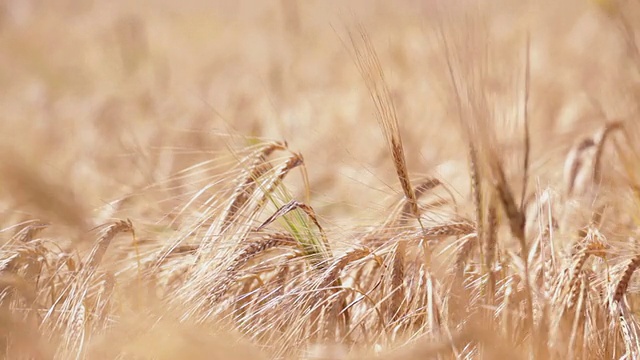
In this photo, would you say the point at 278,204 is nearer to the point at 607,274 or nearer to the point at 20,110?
the point at 607,274

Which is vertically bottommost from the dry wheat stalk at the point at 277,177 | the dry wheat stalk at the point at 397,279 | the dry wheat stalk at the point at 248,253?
the dry wheat stalk at the point at 397,279

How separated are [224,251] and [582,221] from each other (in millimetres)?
736

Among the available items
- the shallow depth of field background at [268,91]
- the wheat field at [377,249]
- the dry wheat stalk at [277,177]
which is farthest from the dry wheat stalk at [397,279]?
the dry wheat stalk at [277,177]

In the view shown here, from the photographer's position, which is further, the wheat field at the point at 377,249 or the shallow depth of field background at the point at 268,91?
the shallow depth of field background at the point at 268,91

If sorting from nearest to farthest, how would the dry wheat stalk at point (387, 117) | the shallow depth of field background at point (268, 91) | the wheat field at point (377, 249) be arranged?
the wheat field at point (377, 249)
the dry wheat stalk at point (387, 117)
the shallow depth of field background at point (268, 91)

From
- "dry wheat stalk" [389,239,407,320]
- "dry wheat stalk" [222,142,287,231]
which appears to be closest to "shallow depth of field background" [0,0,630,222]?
"dry wheat stalk" [222,142,287,231]

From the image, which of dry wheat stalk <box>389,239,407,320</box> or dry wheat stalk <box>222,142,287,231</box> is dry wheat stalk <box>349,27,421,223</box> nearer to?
dry wheat stalk <box>389,239,407,320</box>

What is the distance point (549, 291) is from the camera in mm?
1253

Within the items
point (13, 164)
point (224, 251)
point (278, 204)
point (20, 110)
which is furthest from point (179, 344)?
point (20, 110)

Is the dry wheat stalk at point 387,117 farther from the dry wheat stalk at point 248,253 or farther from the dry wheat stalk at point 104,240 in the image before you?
the dry wheat stalk at point 104,240

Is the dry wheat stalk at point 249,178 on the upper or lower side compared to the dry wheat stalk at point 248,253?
upper

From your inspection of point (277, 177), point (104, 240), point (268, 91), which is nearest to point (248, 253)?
point (277, 177)

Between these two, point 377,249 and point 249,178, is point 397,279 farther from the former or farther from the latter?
point 249,178

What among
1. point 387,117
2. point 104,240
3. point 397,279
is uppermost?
point 387,117
